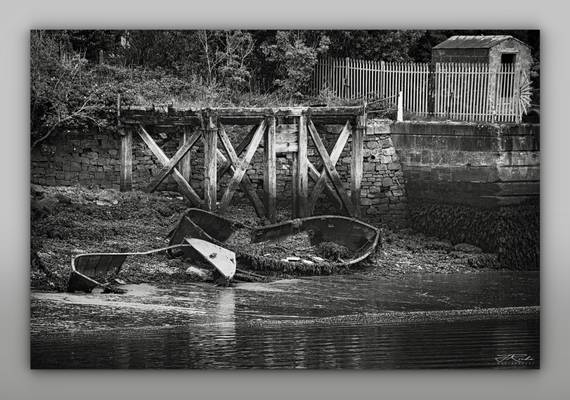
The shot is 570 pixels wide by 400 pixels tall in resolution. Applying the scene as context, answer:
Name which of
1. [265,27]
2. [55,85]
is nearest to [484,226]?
[265,27]

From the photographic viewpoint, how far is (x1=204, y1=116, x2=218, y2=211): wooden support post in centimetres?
1065

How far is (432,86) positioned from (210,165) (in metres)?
1.66

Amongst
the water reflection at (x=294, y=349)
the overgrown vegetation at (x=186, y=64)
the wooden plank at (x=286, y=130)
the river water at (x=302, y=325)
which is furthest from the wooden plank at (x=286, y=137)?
the water reflection at (x=294, y=349)

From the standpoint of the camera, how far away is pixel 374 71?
1062 centimetres

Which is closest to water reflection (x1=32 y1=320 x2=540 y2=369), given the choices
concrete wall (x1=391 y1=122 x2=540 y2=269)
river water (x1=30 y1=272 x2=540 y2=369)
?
river water (x1=30 y1=272 x2=540 y2=369)

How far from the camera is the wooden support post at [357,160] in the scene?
422 inches

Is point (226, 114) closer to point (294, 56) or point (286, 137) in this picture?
point (286, 137)

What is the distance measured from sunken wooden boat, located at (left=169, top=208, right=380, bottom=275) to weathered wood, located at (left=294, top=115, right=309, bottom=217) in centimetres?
10

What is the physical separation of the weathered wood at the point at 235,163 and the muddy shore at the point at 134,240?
0.10 meters

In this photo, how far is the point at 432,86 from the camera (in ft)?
34.8

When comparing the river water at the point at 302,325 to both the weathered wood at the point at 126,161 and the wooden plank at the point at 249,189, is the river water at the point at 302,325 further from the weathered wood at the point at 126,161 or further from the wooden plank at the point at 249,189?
the weathered wood at the point at 126,161

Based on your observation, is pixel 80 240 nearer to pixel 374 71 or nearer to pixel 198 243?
pixel 198 243
